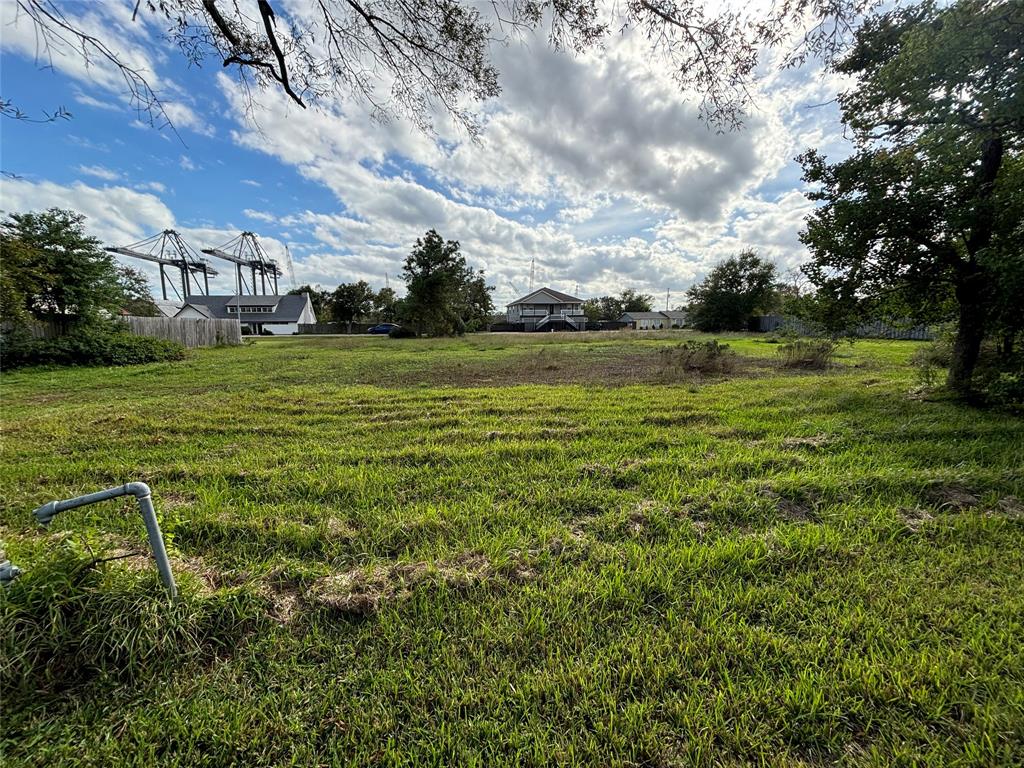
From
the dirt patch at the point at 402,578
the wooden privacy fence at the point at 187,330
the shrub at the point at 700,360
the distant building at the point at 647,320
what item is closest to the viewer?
the dirt patch at the point at 402,578

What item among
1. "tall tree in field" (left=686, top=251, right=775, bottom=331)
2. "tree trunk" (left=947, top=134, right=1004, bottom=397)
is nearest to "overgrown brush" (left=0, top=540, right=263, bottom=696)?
"tree trunk" (left=947, top=134, right=1004, bottom=397)

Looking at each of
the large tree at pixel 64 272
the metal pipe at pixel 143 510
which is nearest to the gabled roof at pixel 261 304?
the large tree at pixel 64 272

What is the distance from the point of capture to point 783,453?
4266 mm

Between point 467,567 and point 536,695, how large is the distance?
0.89 metres

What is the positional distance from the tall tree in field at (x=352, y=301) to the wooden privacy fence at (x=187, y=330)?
34.3 meters

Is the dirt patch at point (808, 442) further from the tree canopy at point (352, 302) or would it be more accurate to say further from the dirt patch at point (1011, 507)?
the tree canopy at point (352, 302)

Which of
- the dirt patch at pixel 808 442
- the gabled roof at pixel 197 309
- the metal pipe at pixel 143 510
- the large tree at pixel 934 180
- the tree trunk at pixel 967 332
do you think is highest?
the gabled roof at pixel 197 309

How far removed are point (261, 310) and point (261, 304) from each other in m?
1.04

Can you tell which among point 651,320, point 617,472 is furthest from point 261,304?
point 617,472

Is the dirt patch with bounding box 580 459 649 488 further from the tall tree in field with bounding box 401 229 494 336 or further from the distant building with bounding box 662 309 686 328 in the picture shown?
the distant building with bounding box 662 309 686 328

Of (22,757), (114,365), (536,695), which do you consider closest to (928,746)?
(536,695)

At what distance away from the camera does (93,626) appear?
1676 mm

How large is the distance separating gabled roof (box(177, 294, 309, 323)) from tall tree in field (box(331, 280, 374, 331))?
238 inches

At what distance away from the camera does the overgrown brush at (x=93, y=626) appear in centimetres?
159
